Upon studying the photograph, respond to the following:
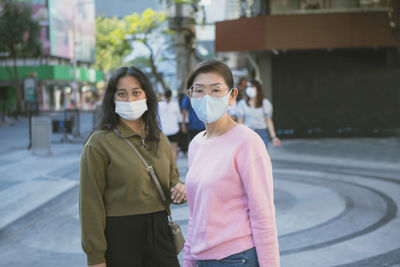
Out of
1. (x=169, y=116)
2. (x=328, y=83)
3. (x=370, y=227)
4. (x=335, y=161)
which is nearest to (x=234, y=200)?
(x=370, y=227)

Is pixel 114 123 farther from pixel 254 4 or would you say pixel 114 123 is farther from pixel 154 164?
pixel 254 4

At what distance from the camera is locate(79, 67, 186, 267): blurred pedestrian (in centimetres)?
314

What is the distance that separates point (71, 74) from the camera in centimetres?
5716

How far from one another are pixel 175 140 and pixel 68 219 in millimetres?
4699

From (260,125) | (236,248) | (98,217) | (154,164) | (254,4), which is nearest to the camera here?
(236,248)

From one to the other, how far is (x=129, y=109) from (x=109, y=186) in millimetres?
490

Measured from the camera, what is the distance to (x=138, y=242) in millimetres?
3248

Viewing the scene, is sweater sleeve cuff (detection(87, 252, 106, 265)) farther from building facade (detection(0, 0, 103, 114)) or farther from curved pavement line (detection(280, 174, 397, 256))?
building facade (detection(0, 0, 103, 114))

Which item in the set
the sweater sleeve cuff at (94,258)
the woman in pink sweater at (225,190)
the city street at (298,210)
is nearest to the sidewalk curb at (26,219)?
the city street at (298,210)

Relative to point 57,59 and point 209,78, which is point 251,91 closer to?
point 209,78

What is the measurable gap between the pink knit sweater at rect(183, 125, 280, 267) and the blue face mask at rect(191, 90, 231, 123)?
0.12 meters

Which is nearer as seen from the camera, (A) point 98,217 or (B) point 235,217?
(B) point 235,217

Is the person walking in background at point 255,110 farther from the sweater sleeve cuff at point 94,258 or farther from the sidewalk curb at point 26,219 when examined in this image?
the sweater sleeve cuff at point 94,258

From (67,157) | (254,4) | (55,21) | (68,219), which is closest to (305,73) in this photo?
(254,4)
